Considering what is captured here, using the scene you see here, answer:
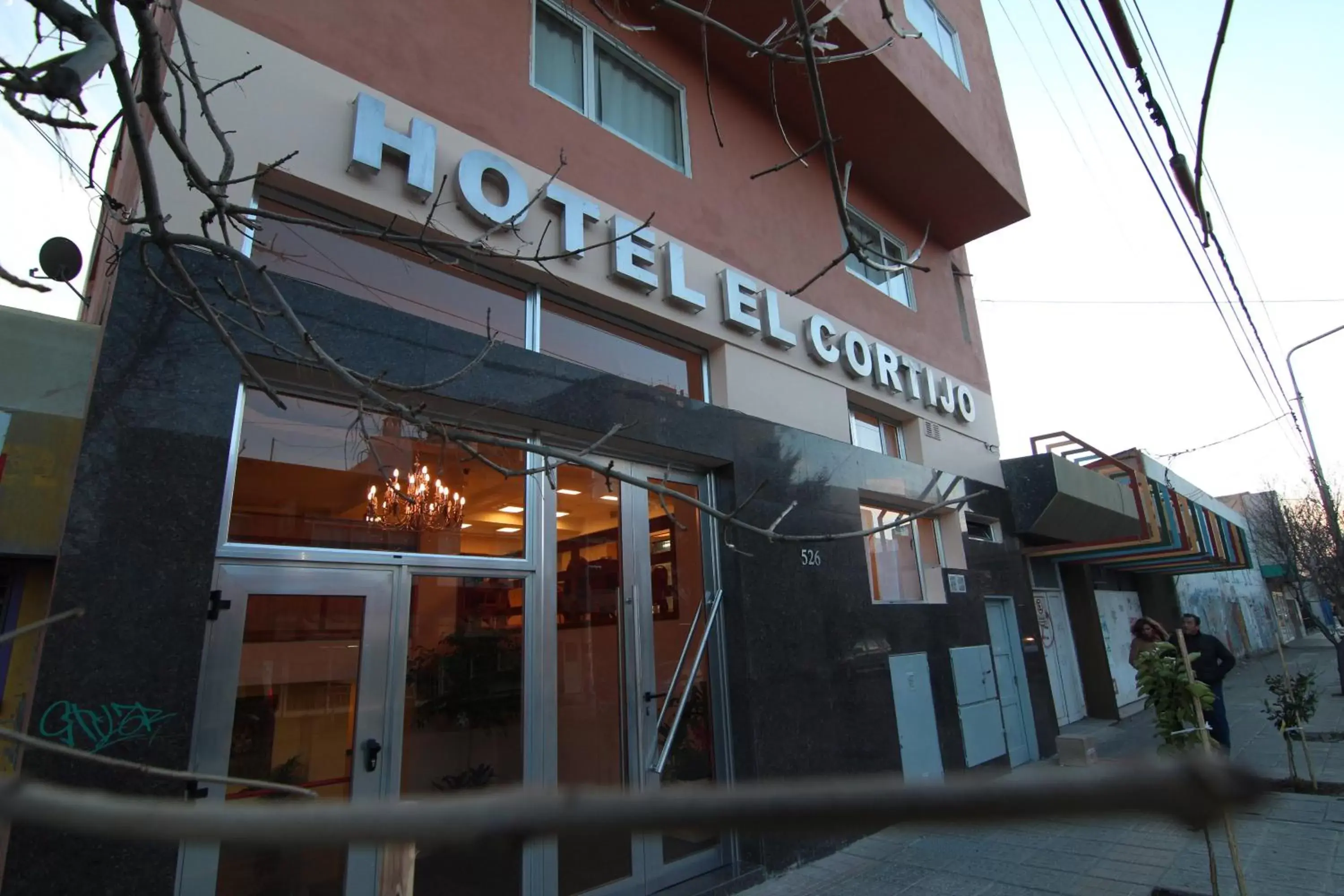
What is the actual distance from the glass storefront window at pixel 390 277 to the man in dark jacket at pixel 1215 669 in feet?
24.2

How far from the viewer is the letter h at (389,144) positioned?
4.82 m

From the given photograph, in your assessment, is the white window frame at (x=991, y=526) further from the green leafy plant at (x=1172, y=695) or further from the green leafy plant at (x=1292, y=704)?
the green leafy plant at (x=1172, y=695)

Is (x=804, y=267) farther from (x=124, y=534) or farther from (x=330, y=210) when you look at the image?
(x=124, y=534)

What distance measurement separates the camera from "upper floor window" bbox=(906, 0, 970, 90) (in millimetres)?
10492

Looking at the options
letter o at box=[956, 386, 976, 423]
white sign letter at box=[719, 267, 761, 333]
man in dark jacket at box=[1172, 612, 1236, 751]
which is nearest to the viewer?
white sign letter at box=[719, 267, 761, 333]

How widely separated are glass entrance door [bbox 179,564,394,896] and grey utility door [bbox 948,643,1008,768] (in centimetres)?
654

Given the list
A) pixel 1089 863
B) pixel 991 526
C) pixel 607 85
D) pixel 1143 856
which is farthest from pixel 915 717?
pixel 607 85

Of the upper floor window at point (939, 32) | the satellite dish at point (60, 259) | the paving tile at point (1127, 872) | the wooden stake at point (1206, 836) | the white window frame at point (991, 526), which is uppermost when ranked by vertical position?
the upper floor window at point (939, 32)

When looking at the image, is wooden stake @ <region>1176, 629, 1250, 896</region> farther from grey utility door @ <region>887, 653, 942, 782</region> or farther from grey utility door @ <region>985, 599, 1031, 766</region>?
grey utility door @ <region>985, 599, 1031, 766</region>

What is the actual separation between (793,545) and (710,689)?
1538mm

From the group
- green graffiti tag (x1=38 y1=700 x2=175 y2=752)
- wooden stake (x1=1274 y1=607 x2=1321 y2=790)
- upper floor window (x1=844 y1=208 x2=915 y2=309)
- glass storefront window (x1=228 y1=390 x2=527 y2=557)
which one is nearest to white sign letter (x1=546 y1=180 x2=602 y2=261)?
glass storefront window (x1=228 y1=390 x2=527 y2=557)

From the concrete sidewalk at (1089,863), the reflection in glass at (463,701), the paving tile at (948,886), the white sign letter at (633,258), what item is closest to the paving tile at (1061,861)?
the concrete sidewalk at (1089,863)

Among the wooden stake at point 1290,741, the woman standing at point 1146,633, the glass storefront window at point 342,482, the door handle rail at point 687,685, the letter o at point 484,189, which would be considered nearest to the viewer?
the glass storefront window at point 342,482

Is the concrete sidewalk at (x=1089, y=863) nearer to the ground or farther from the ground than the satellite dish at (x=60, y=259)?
nearer to the ground
